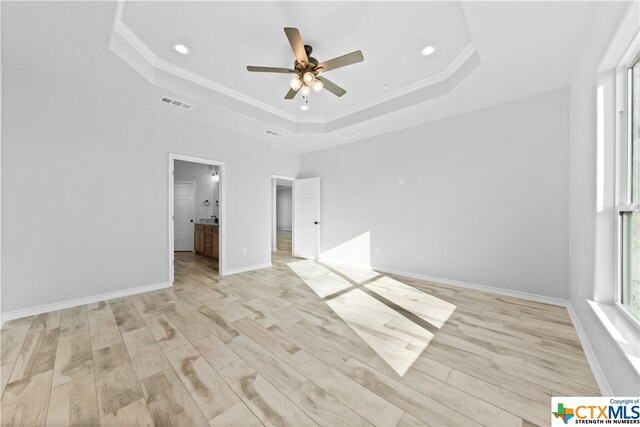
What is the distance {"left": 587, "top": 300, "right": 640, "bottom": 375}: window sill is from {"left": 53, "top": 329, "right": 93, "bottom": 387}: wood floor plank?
11.4 ft

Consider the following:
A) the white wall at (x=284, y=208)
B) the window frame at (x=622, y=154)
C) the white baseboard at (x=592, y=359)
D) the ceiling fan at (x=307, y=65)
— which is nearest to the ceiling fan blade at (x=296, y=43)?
the ceiling fan at (x=307, y=65)

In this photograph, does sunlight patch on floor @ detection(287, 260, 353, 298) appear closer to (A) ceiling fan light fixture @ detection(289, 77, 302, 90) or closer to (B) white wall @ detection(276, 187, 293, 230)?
(A) ceiling fan light fixture @ detection(289, 77, 302, 90)

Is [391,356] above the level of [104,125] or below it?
below

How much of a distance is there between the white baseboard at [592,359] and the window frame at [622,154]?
18.2 inches

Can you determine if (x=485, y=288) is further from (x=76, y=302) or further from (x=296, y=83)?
(x=76, y=302)

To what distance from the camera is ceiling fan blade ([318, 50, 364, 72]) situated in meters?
2.17

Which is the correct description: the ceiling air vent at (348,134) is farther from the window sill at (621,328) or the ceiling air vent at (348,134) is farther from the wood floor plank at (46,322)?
the wood floor plank at (46,322)

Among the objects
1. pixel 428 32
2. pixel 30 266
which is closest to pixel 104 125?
pixel 30 266

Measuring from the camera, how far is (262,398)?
4.97 feet

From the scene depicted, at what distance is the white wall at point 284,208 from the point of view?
39.3 ft

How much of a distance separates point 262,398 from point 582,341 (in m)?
2.87

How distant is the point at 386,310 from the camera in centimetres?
288

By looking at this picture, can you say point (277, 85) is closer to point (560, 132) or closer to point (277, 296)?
point (277, 296)

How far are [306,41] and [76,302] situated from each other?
427 centimetres
